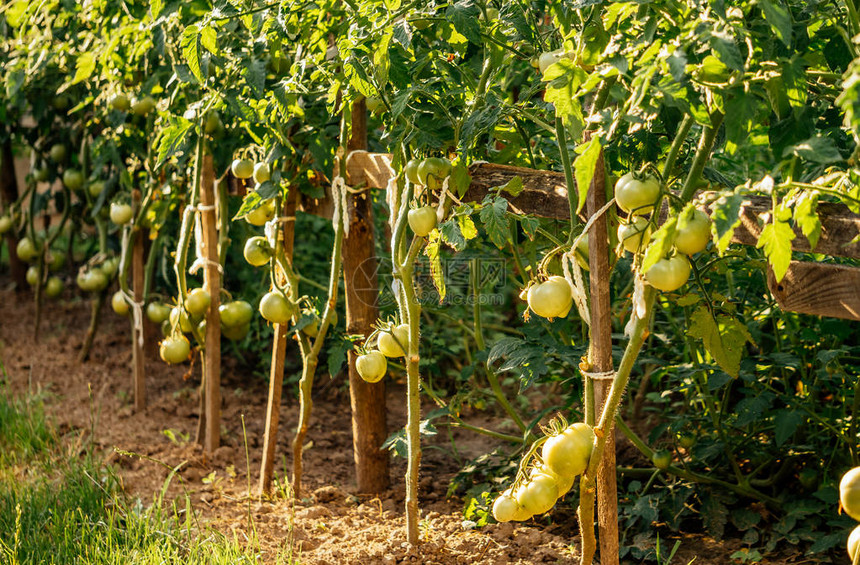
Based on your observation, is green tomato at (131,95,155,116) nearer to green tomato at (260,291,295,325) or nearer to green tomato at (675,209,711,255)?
green tomato at (260,291,295,325)

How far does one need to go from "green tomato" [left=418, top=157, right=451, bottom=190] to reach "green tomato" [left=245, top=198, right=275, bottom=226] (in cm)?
72

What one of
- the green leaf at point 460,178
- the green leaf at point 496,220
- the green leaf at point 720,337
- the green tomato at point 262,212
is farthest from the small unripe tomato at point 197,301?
the green leaf at point 720,337

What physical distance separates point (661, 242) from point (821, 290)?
0.32 metres

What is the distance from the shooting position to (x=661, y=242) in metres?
1.11

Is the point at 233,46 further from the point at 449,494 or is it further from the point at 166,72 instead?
the point at 449,494

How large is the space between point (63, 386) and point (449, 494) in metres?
1.92

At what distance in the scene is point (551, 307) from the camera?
1.36m

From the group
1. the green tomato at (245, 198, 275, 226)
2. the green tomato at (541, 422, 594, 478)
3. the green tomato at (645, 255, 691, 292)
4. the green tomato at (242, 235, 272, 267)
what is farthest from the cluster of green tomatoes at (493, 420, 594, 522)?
the green tomato at (245, 198, 275, 226)

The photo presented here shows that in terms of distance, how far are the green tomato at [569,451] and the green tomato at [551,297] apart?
0.20 m

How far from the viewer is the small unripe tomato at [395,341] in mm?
1831

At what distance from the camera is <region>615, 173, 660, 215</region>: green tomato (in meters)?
1.22

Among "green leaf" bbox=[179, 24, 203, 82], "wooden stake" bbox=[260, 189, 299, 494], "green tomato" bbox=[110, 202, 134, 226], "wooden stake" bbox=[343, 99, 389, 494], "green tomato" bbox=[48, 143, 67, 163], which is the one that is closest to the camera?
"green leaf" bbox=[179, 24, 203, 82]

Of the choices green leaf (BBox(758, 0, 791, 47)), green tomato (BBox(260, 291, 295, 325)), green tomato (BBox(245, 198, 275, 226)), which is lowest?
green tomato (BBox(260, 291, 295, 325))


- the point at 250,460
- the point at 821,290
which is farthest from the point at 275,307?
the point at 821,290
